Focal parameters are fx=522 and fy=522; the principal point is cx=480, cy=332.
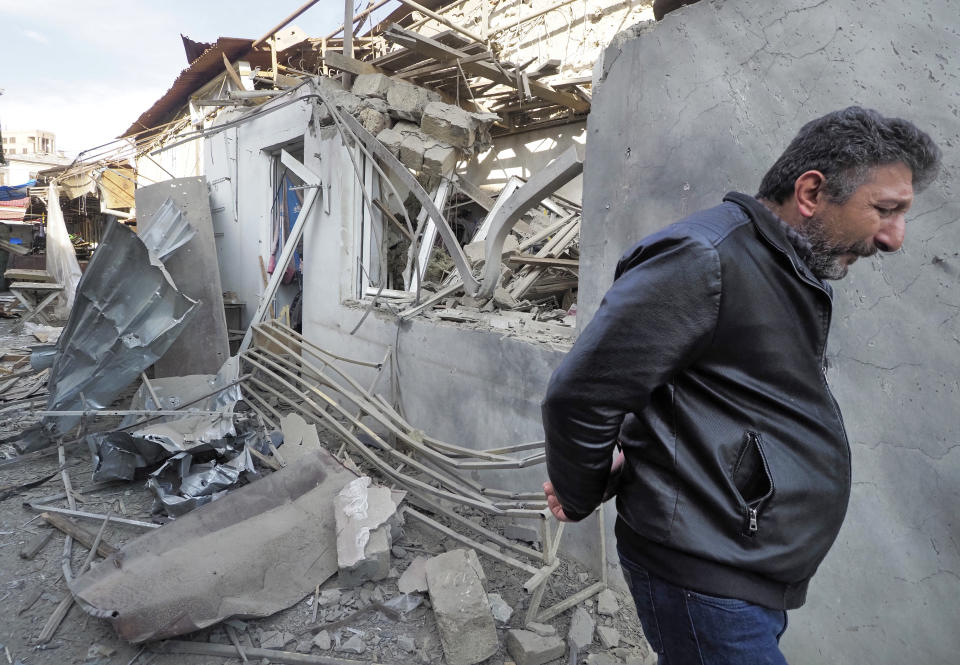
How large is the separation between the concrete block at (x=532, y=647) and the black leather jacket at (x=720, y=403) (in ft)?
5.59

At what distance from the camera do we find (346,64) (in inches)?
237

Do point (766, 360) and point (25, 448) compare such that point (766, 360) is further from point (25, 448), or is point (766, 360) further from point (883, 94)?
point (25, 448)

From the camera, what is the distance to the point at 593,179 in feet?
9.59

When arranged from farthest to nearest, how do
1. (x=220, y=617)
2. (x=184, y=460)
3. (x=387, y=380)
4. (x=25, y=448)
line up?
(x=387, y=380) < (x=25, y=448) < (x=184, y=460) < (x=220, y=617)

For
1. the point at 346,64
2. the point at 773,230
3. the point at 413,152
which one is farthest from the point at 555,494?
the point at 346,64

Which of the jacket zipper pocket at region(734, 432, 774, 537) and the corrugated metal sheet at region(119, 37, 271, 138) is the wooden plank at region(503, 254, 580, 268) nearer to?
the jacket zipper pocket at region(734, 432, 774, 537)

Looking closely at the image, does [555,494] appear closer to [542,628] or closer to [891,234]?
[891,234]

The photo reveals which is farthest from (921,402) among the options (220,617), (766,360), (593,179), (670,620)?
(220,617)

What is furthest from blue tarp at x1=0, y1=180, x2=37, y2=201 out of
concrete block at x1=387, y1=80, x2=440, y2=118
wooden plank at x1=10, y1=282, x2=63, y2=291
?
concrete block at x1=387, y1=80, x2=440, y2=118

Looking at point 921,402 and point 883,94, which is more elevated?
point 883,94

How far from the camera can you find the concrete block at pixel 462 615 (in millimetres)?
2453

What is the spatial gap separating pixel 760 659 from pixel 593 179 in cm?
244

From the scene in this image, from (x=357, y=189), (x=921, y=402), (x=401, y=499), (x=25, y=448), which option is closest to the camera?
(x=921, y=402)

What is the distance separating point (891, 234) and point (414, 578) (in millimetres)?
2723
